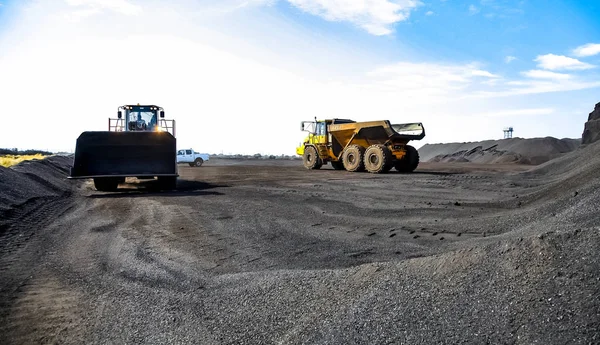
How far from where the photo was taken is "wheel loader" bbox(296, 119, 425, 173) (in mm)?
22984

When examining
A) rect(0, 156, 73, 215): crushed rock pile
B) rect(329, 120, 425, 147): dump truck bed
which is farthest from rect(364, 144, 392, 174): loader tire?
rect(0, 156, 73, 215): crushed rock pile

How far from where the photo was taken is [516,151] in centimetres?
4925

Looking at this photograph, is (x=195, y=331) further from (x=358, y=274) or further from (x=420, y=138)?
(x=420, y=138)

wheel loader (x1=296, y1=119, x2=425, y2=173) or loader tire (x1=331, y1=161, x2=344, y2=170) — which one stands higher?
wheel loader (x1=296, y1=119, x2=425, y2=173)

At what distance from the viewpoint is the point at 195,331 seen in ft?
13.4

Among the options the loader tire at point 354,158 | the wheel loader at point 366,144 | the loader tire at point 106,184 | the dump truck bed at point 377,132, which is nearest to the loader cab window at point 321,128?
the wheel loader at point 366,144

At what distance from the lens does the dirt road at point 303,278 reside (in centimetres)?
364

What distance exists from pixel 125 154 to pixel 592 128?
35.7 meters

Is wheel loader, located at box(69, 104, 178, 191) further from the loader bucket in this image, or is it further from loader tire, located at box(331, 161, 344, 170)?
loader tire, located at box(331, 161, 344, 170)

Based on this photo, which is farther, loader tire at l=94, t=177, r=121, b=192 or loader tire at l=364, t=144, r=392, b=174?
loader tire at l=364, t=144, r=392, b=174

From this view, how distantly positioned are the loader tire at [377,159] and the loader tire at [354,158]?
2.45 feet

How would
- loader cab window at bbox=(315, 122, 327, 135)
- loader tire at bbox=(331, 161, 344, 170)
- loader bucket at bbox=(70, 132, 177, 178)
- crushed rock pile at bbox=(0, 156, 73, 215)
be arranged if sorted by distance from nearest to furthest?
crushed rock pile at bbox=(0, 156, 73, 215) < loader bucket at bbox=(70, 132, 177, 178) < loader cab window at bbox=(315, 122, 327, 135) < loader tire at bbox=(331, 161, 344, 170)

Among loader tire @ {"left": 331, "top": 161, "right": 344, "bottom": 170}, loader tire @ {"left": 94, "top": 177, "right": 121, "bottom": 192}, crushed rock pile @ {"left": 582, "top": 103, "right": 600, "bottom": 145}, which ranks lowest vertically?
loader tire @ {"left": 94, "top": 177, "right": 121, "bottom": 192}

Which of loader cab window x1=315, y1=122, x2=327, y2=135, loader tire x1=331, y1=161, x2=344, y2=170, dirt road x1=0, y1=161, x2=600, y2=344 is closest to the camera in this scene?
dirt road x1=0, y1=161, x2=600, y2=344
